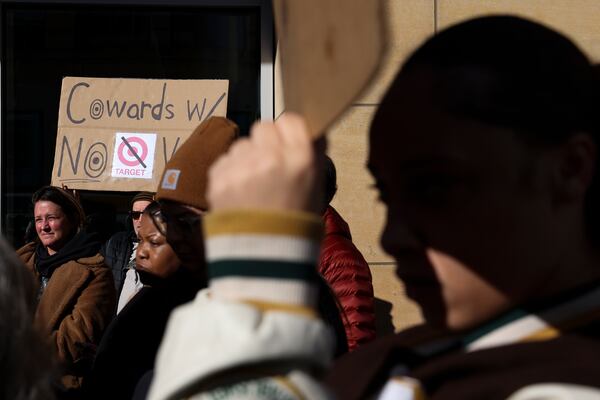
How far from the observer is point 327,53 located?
964 mm

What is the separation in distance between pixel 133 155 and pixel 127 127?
0.16 metres

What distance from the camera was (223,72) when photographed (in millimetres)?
5781

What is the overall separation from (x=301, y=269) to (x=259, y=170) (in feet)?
0.36

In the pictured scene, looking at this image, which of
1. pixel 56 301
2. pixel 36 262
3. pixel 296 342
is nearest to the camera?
pixel 296 342

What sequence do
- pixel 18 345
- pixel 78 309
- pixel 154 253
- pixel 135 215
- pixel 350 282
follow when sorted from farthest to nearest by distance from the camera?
pixel 135 215
pixel 78 309
pixel 350 282
pixel 154 253
pixel 18 345

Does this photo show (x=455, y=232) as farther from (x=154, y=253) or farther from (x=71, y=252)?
(x=71, y=252)

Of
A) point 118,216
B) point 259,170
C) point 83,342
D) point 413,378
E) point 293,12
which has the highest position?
point 293,12

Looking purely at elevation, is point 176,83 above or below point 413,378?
above

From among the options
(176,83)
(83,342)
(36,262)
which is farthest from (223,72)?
(83,342)

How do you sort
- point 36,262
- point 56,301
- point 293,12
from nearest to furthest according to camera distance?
point 293,12 → point 56,301 → point 36,262

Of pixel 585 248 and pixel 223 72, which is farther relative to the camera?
pixel 223 72

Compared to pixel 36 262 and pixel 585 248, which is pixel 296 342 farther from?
pixel 36 262

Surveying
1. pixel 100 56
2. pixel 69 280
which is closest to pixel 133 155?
pixel 69 280

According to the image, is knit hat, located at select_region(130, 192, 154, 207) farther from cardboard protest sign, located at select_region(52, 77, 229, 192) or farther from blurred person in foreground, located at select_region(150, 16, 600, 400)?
blurred person in foreground, located at select_region(150, 16, 600, 400)
